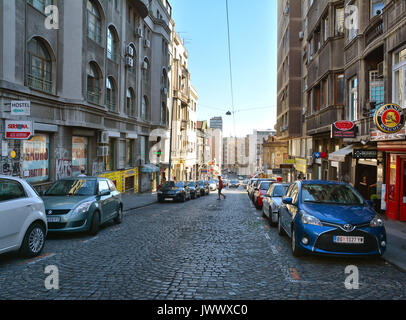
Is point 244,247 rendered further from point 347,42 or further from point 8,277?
point 347,42

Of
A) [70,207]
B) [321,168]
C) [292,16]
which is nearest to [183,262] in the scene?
[70,207]

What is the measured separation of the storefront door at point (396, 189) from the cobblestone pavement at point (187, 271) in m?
5.56

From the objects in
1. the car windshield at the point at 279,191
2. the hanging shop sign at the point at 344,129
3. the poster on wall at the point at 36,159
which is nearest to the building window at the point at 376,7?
the hanging shop sign at the point at 344,129

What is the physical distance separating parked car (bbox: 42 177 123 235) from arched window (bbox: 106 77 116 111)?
42.4 feet

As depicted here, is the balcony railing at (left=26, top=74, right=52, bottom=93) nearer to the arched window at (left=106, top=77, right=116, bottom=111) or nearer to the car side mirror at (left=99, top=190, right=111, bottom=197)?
the car side mirror at (left=99, top=190, right=111, bottom=197)

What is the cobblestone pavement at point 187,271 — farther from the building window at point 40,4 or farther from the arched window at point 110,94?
the arched window at point 110,94

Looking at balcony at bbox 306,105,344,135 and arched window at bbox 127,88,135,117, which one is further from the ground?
arched window at bbox 127,88,135,117

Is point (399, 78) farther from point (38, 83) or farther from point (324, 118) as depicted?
point (38, 83)

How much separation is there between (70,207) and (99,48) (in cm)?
1394

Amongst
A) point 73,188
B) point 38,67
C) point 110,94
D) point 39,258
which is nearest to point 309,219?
point 39,258

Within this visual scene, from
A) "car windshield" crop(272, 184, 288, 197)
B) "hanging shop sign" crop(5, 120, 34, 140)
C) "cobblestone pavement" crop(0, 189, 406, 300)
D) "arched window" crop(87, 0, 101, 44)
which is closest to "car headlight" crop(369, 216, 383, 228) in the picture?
"cobblestone pavement" crop(0, 189, 406, 300)

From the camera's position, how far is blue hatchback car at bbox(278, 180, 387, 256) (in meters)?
6.67

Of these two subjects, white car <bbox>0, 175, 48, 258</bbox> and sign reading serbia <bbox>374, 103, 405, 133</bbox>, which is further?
sign reading serbia <bbox>374, 103, 405, 133</bbox>

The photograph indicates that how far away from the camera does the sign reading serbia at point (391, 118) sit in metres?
10.6
